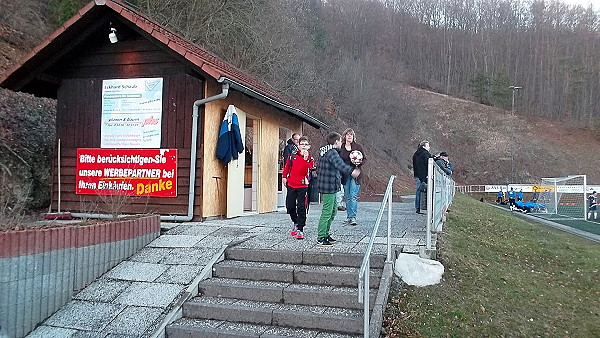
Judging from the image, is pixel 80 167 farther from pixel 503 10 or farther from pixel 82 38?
pixel 503 10

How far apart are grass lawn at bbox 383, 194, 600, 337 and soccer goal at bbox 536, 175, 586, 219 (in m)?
18.1

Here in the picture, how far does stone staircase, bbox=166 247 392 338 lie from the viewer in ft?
16.1

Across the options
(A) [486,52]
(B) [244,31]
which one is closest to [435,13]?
(A) [486,52]

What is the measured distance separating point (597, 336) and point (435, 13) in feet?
302

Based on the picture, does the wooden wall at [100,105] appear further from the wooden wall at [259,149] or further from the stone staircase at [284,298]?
the stone staircase at [284,298]

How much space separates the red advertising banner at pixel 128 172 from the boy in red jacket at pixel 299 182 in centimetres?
260

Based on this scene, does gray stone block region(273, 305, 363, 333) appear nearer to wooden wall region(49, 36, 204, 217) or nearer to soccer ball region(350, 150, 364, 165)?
soccer ball region(350, 150, 364, 165)

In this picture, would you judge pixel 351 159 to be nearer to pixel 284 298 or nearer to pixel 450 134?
pixel 284 298

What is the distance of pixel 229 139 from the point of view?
366 inches

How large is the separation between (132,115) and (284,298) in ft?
17.9

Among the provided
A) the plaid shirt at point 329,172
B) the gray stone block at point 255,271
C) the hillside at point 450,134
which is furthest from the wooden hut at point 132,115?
the hillside at point 450,134

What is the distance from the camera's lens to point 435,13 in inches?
3536

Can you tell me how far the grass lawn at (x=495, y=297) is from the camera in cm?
510

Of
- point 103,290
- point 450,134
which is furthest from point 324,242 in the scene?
point 450,134
